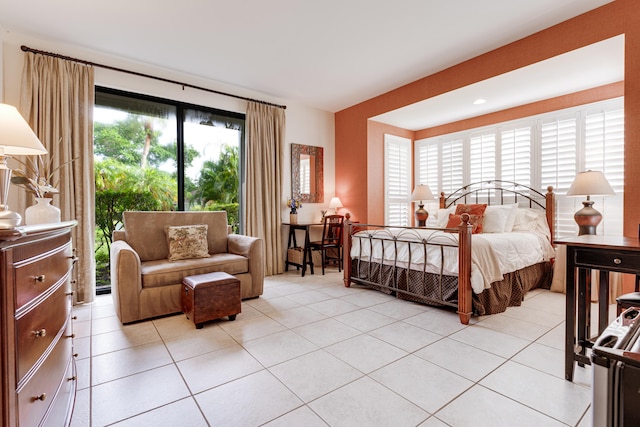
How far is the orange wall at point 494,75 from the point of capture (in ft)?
8.52

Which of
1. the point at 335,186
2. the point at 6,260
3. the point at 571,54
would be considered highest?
the point at 571,54

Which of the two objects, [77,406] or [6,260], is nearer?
[6,260]

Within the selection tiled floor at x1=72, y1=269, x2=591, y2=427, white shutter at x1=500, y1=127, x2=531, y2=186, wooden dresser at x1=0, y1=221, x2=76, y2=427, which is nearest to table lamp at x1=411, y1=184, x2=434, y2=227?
white shutter at x1=500, y1=127, x2=531, y2=186

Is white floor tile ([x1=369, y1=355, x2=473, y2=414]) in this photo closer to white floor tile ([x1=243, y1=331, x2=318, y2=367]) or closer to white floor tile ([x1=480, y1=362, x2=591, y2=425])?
white floor tile ([x1=480, y1=362, x2=591, y2=425])

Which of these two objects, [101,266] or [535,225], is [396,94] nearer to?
[535,225]

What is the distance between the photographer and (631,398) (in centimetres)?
84

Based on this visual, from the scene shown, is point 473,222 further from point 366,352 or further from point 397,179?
point 366,352

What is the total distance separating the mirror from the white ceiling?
1340mm

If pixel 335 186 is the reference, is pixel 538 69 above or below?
above

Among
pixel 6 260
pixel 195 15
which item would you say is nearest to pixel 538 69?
pixel 195 15

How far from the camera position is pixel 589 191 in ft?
10.4

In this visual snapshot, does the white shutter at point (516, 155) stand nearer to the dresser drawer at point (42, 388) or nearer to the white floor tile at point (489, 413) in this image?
the white floor tile at point (489, 413)

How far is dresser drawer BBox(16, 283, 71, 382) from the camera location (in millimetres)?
928

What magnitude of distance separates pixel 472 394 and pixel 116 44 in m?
4.55
